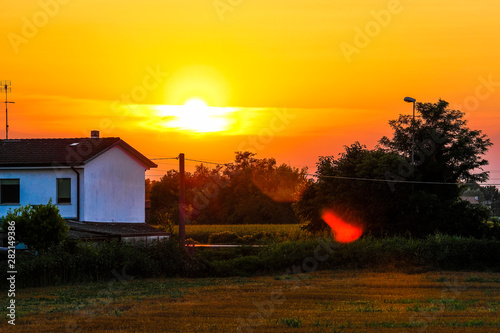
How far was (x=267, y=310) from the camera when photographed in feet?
76.1

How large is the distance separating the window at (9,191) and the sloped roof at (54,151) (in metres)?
1.09

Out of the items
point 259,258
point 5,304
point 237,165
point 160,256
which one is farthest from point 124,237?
point 237,165

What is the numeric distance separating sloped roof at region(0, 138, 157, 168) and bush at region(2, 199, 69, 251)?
9.16 metres

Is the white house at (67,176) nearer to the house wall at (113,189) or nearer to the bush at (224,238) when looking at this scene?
the house wall at (113,189)

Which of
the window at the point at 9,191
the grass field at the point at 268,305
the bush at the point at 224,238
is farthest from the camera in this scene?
the bush at the point at 224,238

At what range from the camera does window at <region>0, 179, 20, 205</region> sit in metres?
44.0

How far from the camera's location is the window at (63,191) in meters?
43.8

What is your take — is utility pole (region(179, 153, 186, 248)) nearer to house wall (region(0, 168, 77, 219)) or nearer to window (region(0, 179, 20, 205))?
house wall (region(0, 168, 77, 219))

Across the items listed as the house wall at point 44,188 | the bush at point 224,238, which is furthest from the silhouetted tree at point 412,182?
the house wall at point 44,188

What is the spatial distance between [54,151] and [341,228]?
23.9 meters

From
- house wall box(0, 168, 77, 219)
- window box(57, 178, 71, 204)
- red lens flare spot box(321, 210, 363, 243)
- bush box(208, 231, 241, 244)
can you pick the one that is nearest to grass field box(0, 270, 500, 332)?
house wall box(0, 168, 77, 219)

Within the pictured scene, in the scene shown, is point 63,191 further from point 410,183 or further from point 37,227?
point 410,183

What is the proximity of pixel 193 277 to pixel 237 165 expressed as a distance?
3676 inches

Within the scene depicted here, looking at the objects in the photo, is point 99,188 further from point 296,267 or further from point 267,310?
point 267,310
